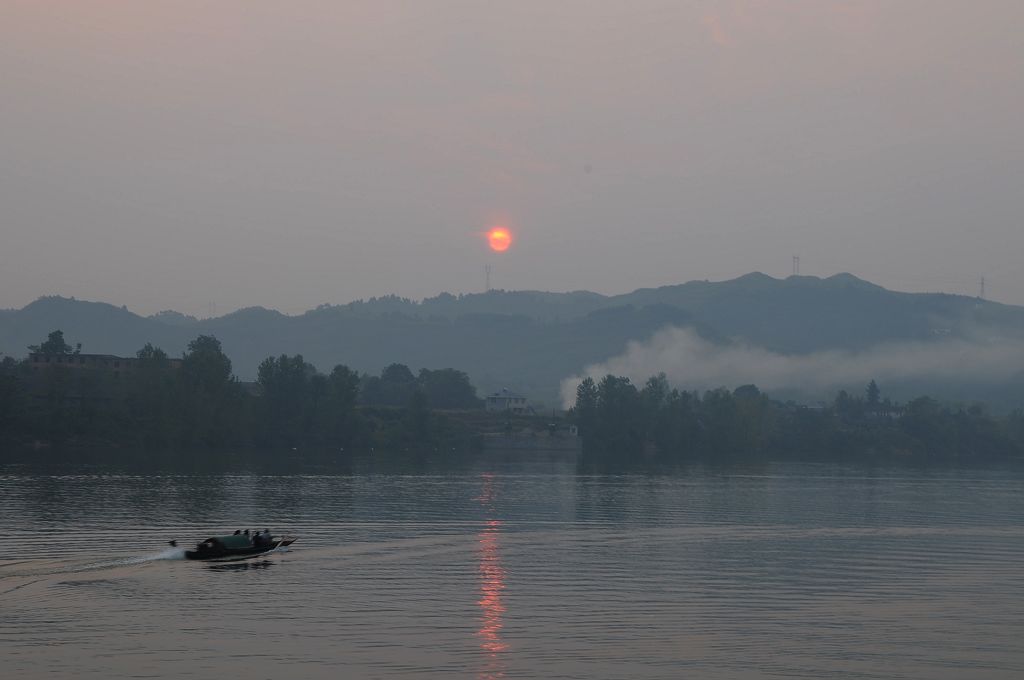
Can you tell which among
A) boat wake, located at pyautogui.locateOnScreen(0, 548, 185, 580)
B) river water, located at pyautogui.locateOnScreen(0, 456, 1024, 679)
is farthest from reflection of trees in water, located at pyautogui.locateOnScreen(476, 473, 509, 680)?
boat wake, located at pyautogui.locateOnScreen(0, 548, 185, 580)

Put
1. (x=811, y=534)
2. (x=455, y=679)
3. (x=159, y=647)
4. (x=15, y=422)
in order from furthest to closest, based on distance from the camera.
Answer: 1. (x=15, y=422)
2. (x=811, y=534)
3. (x=159, y=647)
4. (x=455, y=679)

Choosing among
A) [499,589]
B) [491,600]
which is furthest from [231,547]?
[491,600]

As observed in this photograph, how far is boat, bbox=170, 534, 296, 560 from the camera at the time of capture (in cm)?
7575

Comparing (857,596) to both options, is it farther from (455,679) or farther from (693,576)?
(455,679)

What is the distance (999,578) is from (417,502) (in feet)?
194

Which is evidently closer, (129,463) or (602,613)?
(602,613)

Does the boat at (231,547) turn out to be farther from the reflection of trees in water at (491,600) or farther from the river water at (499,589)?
the reflection of trees in water at (491,600)

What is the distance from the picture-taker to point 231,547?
77.0m

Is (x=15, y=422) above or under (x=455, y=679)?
above

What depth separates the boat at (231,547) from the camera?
75.8 meters

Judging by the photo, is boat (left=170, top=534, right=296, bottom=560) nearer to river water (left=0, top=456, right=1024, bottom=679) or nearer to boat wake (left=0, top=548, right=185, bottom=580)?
boat wake (left=0, top=548, right=185, bottom=580)

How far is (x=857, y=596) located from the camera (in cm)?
6731

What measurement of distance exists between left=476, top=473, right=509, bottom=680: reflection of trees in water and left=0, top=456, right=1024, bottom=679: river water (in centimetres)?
23

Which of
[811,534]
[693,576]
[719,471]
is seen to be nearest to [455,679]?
[693,576]
